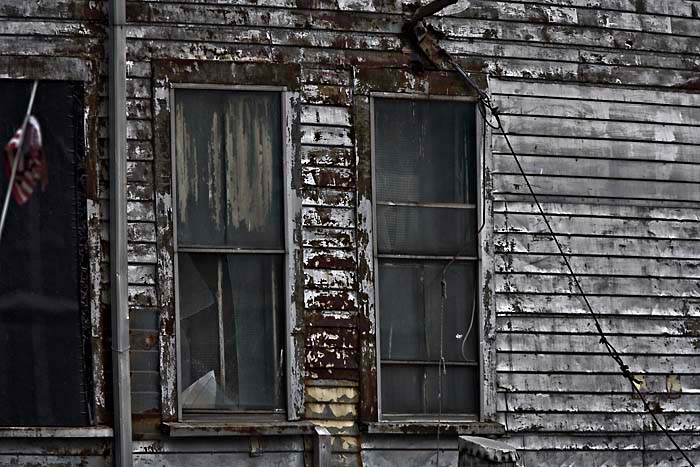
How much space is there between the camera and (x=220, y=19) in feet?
36.3

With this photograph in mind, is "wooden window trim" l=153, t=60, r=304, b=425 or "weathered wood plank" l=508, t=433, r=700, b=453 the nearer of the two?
"wooden window trim" l=153, t=60, r=304, b=425

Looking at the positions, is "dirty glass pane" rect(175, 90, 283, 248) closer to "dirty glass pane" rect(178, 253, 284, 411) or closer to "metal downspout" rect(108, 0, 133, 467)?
"dirty glass pane" rect(178, 253, 284, 411)

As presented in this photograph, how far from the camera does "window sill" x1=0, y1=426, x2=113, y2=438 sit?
33.8ft

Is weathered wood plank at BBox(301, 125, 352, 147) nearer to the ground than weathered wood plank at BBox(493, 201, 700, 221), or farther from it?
farther from it

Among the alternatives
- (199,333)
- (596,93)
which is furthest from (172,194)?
(596,93)

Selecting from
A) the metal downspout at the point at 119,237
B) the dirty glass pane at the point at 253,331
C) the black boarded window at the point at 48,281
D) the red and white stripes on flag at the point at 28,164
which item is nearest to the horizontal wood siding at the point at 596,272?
the dirty glass pane at the point at 253,331

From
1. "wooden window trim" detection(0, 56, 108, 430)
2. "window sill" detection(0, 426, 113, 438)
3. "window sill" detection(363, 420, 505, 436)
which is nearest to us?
"window sill" detection(0, 426, 113, 438)

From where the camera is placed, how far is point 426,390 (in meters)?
11.3

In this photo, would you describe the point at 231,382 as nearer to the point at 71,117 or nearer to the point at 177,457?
the point at 177,457

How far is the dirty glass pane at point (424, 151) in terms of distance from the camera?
37.4 ft

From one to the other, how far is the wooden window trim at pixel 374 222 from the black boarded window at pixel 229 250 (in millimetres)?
575

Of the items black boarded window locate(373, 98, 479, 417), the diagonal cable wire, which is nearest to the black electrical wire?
the diagonal cable wire

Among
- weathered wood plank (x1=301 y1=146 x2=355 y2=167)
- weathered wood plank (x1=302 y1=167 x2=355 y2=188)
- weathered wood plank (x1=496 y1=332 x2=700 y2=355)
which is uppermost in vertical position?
weathered wood plank (x1=301 y1=146 x2=355 y2=167)

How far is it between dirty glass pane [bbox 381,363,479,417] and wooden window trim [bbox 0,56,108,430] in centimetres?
197
